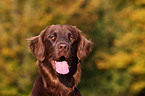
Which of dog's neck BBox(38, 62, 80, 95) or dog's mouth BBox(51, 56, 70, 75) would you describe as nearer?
dog's mouth BBox(51, 56, 70, 75)

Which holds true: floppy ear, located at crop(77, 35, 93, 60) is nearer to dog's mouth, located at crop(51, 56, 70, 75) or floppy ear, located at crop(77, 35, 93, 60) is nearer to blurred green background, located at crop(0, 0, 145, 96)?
dog's mouth, located at crop(51, 56, 70, 75)

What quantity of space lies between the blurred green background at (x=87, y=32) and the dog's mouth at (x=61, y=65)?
44.9 feet

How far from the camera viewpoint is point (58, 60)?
198 inches

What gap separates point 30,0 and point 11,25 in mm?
2356

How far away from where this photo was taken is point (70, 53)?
16.5 feet

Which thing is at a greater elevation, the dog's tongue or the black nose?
the black nose

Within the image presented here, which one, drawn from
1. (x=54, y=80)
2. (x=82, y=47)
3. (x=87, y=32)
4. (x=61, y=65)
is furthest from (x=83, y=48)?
(x=87, y=32)

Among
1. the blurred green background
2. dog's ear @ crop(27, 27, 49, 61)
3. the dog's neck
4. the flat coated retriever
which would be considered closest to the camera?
the flat coated retriever

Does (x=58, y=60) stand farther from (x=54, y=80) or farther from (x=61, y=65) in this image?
(x=54, y=80)

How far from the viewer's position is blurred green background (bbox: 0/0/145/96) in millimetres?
19953

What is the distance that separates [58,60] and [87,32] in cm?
2135

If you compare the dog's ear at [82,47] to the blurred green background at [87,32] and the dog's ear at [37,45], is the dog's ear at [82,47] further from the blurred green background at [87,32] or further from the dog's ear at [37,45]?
the blurred green background at [87,32]

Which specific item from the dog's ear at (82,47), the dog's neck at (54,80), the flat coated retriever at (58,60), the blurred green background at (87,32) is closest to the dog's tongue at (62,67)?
the flat coated retriever at (58,60)

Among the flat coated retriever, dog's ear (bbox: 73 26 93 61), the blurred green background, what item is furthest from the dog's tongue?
the blurred green background
